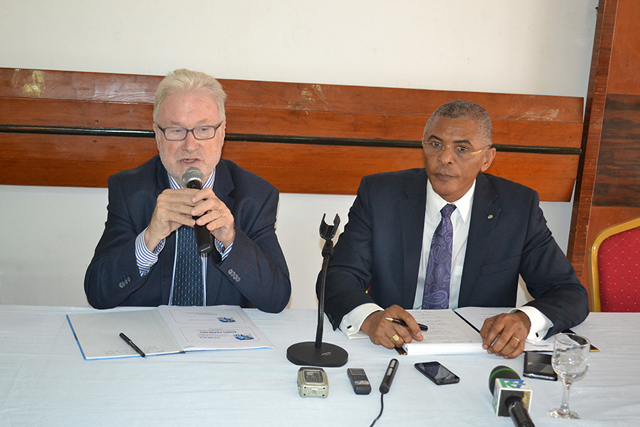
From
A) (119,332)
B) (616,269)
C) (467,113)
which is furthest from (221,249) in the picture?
(616,269)

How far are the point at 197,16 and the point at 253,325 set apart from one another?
1.96 meters

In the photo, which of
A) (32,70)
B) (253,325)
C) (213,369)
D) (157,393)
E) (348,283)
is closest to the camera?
(157,393)

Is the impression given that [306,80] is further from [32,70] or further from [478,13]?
[32,70]

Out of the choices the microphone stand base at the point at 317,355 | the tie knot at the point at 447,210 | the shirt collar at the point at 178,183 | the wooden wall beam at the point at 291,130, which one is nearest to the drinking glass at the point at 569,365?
the microphone stand base at the point at 317,355

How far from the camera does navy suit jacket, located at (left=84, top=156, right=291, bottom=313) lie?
166 centimetres

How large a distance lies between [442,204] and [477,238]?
181 mm

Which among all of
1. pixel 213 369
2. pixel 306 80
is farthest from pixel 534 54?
pixel 213 369

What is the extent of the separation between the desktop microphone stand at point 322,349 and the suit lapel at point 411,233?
0.61m

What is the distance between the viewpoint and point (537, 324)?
160cm

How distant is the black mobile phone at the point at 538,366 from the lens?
1.33m

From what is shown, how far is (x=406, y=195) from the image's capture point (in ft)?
6.66

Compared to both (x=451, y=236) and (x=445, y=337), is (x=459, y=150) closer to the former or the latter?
(x=451, y=236)

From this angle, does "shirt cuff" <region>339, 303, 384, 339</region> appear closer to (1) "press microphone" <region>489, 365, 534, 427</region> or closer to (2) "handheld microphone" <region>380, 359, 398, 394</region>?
(2) "handheld microphone" <region>380, 359, 398, 394</region>

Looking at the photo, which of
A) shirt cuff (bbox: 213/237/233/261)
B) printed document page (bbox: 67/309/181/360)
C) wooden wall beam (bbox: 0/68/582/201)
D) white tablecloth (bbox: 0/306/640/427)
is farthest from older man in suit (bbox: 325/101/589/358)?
wooden wall beam (bbox: 0/68/582/201)
